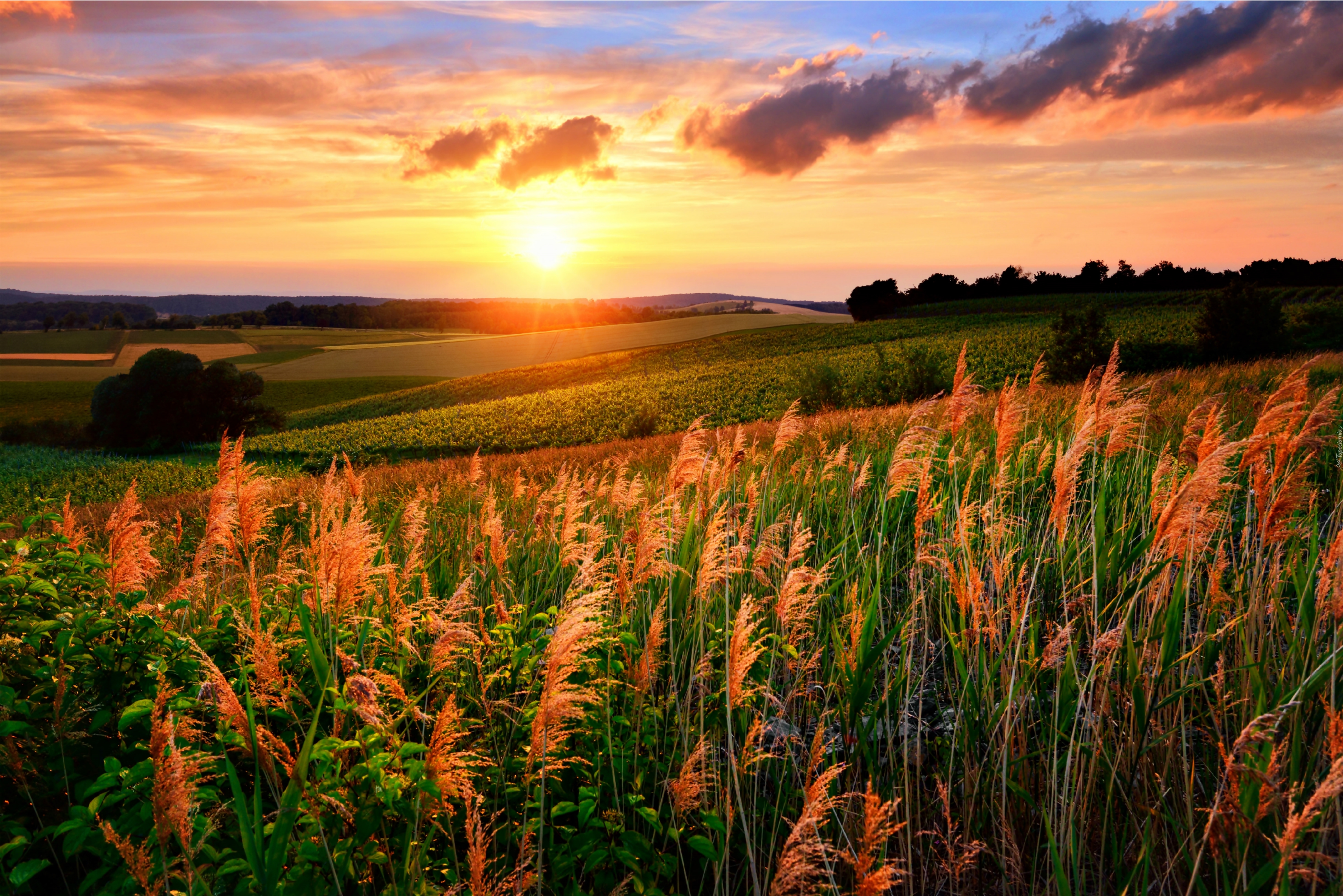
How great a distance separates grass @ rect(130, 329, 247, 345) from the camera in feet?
280

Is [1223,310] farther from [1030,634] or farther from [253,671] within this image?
[253,671]

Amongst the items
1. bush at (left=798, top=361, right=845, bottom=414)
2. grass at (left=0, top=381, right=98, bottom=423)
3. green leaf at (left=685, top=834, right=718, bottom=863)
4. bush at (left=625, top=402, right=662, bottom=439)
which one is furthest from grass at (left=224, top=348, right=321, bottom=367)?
green leaf at (left=685, top=834, right=718, bottom=863)

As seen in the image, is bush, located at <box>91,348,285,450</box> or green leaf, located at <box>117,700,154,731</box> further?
bush, located at <box>91,348,285,450</box>

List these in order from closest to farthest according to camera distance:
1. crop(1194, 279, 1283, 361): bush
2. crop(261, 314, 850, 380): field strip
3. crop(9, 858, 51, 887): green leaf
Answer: crop(9, 858, 51, 887): green leaf, crop(1194, 279, 1283, 361): bush, crop(261, 314, 850, 380): field strip

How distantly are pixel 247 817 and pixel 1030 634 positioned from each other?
285 centimetres

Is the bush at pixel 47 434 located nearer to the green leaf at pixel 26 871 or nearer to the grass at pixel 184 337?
the grass at pixel 184 337

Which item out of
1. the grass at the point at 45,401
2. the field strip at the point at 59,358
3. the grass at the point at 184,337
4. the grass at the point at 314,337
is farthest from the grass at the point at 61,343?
the grass at the point at 314,337

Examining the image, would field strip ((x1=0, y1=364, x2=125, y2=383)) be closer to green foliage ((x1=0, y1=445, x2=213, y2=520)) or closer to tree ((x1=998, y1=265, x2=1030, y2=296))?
green foliage ((x1=0, y1=445, x2=213, y2=520))

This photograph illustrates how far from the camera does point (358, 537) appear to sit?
9.27ft

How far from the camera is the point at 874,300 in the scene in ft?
356

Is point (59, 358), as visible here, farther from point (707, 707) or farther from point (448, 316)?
point (707, 707)

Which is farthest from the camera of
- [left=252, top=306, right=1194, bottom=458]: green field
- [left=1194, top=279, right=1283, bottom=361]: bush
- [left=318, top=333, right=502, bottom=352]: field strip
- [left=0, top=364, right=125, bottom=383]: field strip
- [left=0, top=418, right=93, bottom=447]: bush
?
[left=318, top=333, right=502, bottom=352]: field strip

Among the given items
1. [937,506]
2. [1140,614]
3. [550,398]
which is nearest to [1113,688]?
[1140,614]

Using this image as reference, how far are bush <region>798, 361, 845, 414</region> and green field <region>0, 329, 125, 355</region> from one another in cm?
8919
